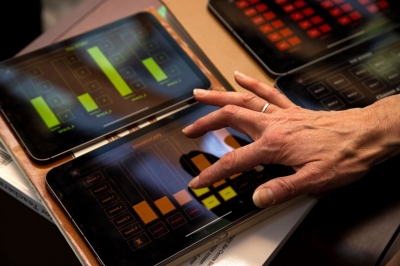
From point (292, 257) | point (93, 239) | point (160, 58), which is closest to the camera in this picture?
point (93, 239)

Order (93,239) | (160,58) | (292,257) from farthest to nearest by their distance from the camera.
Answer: (160,58)
(292,257)
(93,239)

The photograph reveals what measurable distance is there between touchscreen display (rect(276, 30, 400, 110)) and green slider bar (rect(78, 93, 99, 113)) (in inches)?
12.3

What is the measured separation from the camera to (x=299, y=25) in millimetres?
1040

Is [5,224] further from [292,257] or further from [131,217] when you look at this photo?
[292,257]

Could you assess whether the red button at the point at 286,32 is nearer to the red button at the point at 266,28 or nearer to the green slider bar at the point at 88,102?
the red button at the point at 266,28

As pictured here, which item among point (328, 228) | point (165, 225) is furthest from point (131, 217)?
point (328, 228)

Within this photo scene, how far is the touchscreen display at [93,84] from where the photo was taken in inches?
33.8

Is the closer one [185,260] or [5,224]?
[185,260]

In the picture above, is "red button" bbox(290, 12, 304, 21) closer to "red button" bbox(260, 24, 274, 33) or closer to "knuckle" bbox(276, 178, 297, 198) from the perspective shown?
"red button" bbox(260, 24, 274, 33)

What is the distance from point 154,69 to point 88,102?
130 millimetres

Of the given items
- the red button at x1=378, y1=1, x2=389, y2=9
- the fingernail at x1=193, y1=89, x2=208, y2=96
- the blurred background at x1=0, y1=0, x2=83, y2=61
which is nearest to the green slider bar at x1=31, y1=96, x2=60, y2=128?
the fingernail at x1=193, y1=89, x2=208, y2=96

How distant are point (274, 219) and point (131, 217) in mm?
209

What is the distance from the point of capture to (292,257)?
0.85m

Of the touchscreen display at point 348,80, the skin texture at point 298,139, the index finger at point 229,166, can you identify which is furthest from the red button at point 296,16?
the index finger at point 229,166
